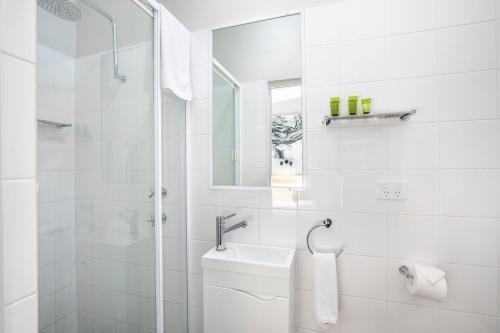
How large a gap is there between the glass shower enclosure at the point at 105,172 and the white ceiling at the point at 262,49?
0.43m

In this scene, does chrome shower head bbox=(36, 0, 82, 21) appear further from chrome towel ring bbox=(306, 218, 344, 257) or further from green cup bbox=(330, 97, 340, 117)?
chrome towel ring bbox=(306, 218, 344, 257)

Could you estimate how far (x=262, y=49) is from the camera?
1.51 m

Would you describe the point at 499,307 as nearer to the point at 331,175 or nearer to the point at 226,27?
the point at 331,175

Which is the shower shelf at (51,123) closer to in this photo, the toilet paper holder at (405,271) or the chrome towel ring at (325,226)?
the chrome towel ring at (325,226)

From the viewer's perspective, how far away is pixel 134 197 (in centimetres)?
121

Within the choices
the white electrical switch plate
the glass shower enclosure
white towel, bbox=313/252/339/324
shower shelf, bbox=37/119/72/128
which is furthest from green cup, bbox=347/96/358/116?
shower shelf, bbox=37/119/72/128

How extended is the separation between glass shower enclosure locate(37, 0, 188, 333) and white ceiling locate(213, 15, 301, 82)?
428 mm

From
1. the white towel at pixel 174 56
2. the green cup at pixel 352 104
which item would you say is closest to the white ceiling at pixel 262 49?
the white towel at pixel 174 56

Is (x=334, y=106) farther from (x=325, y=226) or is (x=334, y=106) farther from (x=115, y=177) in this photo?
(x=115, y=177)

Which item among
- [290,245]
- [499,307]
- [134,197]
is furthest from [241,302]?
[499,307]

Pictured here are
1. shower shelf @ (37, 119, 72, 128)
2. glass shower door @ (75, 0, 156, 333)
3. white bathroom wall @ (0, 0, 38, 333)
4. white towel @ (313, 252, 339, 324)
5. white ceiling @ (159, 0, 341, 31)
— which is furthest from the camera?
white ceiling @ (159, 0, 341, 31)

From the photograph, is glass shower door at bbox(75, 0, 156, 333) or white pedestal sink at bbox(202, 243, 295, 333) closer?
glass shower door at bbox(75, 0, 156, 333)

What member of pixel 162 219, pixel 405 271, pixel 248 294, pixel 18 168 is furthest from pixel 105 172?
pixel 405 271

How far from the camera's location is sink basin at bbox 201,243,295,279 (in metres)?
1.21
